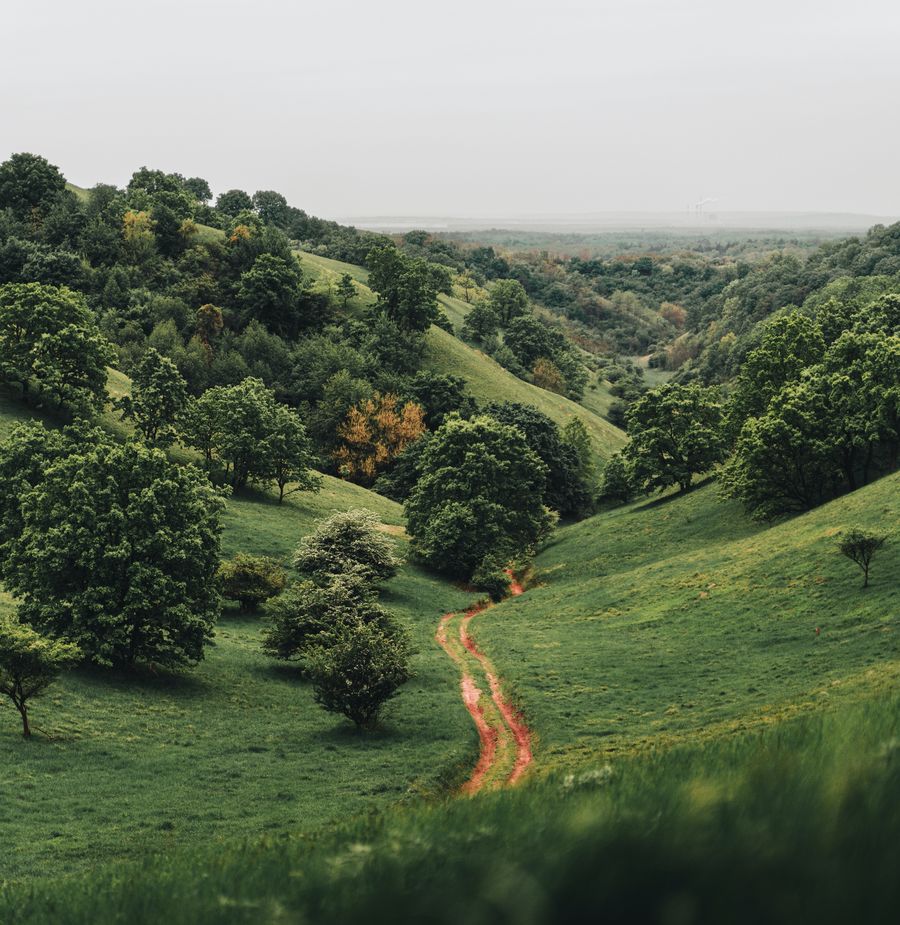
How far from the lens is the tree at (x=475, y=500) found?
6919 cm

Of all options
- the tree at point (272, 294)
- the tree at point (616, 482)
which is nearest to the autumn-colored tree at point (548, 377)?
the tree at point (272, 294)

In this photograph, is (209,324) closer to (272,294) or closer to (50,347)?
(272,294)

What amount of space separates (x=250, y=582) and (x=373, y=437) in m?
53.9

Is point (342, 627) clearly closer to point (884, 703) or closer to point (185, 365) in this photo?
point (884, 703)

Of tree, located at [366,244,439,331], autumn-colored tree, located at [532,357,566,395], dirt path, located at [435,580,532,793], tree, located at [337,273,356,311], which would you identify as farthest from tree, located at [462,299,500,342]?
dirt path, located at [435,580,532,793]

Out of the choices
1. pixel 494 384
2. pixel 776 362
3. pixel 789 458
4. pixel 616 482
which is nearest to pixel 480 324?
pixel 494 384

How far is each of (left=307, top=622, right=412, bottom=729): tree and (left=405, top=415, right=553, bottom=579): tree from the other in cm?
3348

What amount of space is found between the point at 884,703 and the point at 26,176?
173717mm

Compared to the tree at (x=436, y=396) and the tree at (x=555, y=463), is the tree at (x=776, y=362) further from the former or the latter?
the tree at (x=436, y=396)

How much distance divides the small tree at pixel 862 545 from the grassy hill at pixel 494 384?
8001 centimetres

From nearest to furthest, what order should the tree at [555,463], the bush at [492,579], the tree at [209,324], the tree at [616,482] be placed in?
the bush at [492,579]
the tree at [616,482]
the tree at [555,463]
the tree at [209,324]

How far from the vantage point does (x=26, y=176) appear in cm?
15262

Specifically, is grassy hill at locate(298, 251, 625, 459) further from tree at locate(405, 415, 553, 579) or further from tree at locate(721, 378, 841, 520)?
tree at locate(721, 378, 841, 520)

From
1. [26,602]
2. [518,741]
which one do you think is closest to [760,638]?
[518,741]
